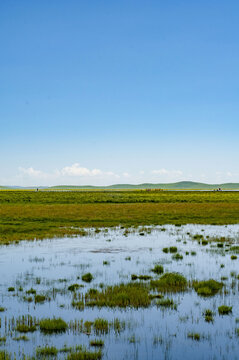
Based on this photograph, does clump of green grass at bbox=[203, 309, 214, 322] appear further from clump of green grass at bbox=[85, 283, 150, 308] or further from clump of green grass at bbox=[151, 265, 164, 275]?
clump of green grass at bbox=[151, 265, 164, 275]

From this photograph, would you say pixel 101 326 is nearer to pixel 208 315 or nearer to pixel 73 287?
pixel 208 315

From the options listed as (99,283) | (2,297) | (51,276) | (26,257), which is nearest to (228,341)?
(99,283)

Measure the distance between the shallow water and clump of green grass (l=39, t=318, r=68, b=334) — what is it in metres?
0.25

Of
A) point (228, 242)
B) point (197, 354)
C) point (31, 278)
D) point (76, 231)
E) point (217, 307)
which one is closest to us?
point (197, 354)

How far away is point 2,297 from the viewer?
1493 centimetres

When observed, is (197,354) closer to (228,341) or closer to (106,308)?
(228,341)

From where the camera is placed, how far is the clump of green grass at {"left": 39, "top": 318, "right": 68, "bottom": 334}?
1139 cm

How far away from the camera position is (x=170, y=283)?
16672mm

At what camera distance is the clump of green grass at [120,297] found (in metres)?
13.9

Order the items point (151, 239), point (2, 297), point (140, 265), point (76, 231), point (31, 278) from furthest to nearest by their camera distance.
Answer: point (76, 231), point (151, 239), point (140, 265), point (31, 278), point (2, 297)

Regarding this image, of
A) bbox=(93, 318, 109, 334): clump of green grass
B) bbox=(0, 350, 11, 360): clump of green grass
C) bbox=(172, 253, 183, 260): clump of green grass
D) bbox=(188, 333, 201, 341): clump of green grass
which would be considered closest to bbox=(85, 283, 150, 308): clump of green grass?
bbox=(93, 318, 109, 334): clump of green grass

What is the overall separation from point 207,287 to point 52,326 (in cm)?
709

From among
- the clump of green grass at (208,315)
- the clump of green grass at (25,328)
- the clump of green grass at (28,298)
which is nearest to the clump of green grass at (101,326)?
the clump of green grass at (25,328)

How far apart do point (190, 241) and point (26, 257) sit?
13.7 metres
